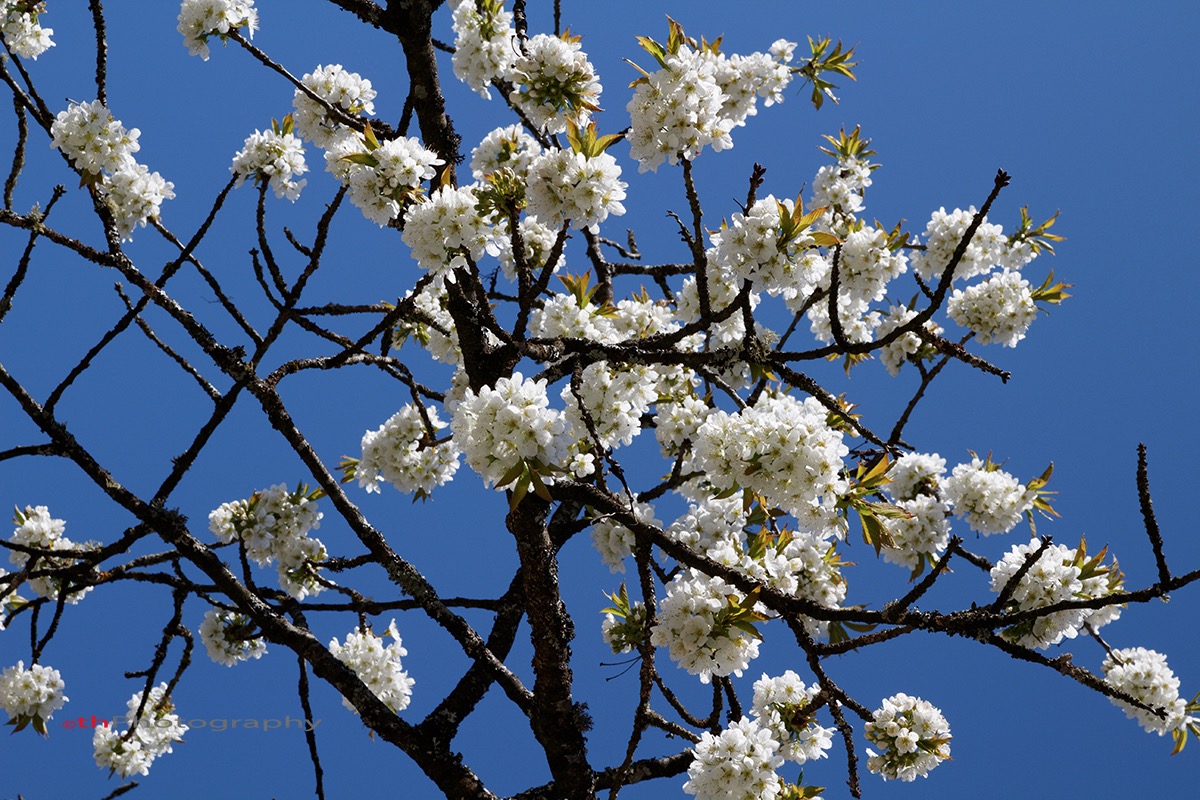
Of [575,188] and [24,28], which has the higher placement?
[24,28]

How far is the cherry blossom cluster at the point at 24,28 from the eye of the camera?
437 centimetres

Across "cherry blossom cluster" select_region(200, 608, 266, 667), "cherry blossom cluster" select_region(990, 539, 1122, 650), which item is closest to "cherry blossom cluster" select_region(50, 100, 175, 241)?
"cherry blossom cluster" select_region(200, 608, 266, 667)

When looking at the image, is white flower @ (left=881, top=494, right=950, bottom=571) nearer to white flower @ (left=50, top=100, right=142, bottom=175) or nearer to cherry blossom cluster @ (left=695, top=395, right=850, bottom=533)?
cherry blossom cluster @ (left=695, top=395, right=850, bottom=533)

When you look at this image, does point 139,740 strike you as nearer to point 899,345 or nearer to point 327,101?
point 327,101

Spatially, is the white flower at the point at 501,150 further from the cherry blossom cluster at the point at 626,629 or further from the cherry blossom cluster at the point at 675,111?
the cherry blossom cluster at the point at 626,629

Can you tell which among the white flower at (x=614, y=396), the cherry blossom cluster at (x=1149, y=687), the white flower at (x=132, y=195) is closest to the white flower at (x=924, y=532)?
the cherry blossom cluster at (x=1149, y=687)

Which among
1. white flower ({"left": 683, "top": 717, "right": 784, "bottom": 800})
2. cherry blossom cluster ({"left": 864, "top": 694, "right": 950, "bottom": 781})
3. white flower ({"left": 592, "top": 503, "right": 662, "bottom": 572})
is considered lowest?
white flower ({"left": 683, "top": 717, "right": 784, "bottom": 800})

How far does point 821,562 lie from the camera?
3.53 m

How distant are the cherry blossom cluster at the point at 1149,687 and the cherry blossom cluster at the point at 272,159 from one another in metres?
3.55

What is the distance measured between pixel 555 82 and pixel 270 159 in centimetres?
126

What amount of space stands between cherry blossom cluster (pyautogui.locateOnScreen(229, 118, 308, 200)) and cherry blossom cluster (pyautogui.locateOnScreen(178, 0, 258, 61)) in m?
0.35

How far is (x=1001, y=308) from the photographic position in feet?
15.8

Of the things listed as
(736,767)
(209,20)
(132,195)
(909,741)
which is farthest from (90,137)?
(909,741)

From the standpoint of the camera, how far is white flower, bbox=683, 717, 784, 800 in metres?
2.61
